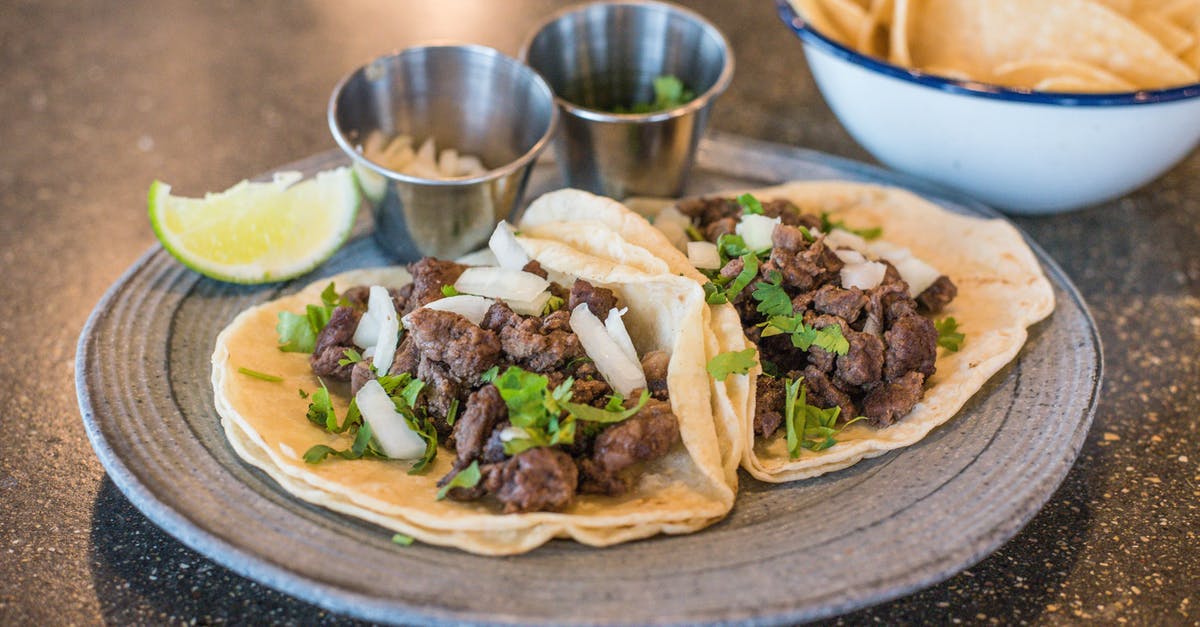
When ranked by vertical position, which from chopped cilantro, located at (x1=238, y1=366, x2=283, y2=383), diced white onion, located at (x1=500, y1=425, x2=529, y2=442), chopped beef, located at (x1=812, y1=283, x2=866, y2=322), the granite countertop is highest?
chopped beef, located at (x1=812, y1=283, x2=866, y2=322)

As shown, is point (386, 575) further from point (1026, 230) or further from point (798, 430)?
point (1026, 230)

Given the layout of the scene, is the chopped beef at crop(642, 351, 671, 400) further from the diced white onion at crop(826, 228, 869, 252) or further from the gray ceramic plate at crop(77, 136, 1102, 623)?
the diced white onion at crop(826, 228, 869, 252)

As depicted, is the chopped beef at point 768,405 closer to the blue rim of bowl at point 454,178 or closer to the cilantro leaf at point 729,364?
the cilantro leaf at point 729,364

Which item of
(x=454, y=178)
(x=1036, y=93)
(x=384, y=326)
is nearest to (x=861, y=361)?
(x=1036, y=93)

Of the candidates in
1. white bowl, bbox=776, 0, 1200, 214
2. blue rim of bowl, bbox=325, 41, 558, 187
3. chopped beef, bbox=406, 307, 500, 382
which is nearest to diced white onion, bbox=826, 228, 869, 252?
white bowl, bbox=776, 0, 1200, 214

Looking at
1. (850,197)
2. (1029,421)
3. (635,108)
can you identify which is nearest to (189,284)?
(635,108)
